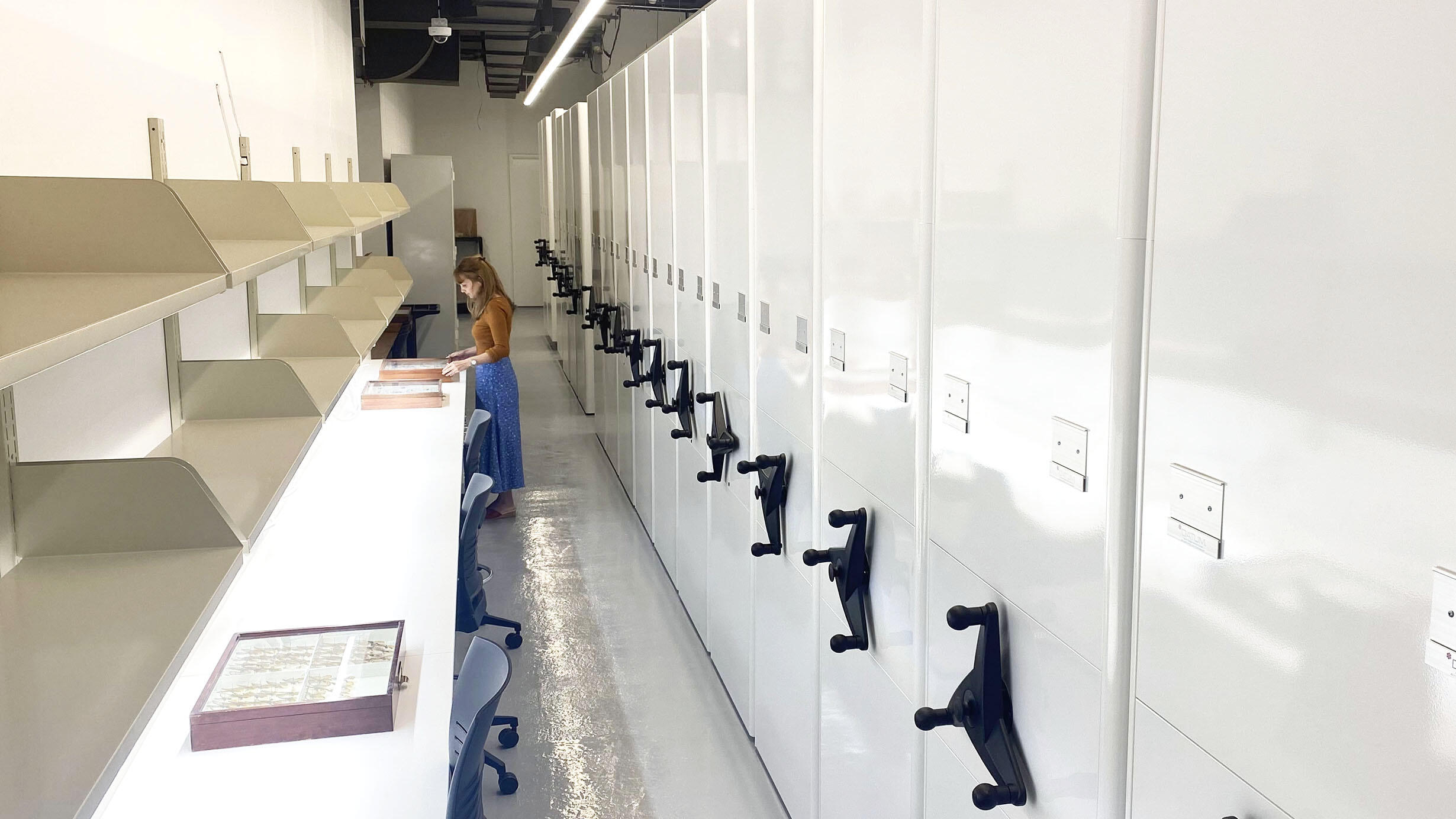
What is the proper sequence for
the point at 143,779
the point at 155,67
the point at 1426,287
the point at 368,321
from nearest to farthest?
the point at 1426,287, the point at 143,779, the point at 155,67, the point at 368,321

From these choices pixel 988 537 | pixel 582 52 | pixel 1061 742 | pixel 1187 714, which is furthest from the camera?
pixel 582 52

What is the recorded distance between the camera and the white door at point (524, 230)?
1540cm

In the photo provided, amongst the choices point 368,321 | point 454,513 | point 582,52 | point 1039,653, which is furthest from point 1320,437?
point 582,52

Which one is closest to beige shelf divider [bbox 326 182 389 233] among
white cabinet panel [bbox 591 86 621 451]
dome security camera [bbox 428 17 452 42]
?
white cabinet panel [bbox 591 86 621 451]

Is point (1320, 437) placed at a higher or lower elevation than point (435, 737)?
higher

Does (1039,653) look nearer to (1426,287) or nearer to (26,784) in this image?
(1426,287)

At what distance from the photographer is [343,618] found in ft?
8.84

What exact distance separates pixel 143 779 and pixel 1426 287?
7.09ft

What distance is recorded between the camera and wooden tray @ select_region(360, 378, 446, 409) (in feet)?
17.0

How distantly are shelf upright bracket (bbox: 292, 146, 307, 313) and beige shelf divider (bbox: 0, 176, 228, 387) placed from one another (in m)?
2.87

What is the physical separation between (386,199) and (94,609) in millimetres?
3670

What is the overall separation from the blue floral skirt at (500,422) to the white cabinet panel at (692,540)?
1.61 m

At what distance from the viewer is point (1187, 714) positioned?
3.90 ft

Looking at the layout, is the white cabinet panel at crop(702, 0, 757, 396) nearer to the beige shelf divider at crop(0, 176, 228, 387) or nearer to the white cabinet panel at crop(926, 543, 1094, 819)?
the white cabinet panel at crop(926, 543, 1094, 819)
